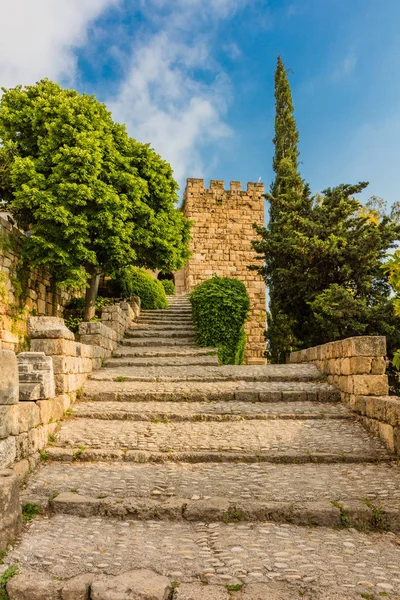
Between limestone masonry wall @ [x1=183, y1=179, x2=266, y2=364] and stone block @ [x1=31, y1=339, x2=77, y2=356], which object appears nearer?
stone block @ [x1=31, y1=339, x2=77, y2=356]

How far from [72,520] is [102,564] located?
33.4 inches

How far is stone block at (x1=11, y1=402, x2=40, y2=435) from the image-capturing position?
4012mm

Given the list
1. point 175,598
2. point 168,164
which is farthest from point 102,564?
point 168,164

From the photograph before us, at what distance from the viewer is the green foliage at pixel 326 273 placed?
32.7 feet

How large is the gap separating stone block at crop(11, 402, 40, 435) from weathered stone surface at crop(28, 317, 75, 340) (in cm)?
170

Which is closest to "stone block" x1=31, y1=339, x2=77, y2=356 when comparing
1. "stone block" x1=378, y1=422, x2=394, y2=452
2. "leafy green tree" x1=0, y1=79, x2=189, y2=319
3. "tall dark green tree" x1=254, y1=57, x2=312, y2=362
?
"stone block" x1=378, y1=422, x2=394, y2=452

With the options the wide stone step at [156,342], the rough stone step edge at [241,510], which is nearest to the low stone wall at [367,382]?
the rough stone step edge at [241,510]

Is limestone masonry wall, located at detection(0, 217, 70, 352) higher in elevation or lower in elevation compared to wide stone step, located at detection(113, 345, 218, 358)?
higher

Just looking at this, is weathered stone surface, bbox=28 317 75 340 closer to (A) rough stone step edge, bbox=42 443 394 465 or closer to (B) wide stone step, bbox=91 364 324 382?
(B) wide stone step, bbox=91 364 324 382

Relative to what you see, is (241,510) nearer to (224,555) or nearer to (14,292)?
(224,555)

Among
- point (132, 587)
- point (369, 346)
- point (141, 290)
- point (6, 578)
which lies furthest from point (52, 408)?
point (141, 290)

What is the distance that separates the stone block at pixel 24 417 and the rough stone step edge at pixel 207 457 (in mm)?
446

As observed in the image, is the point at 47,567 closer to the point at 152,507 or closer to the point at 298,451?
the point at 152,507

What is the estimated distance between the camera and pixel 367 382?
615 centimetres
